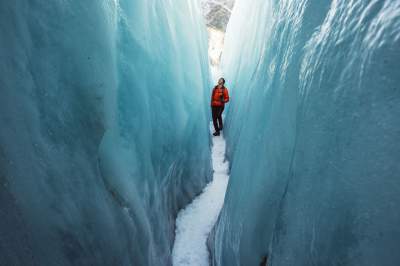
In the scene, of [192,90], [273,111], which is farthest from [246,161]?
[192,90]

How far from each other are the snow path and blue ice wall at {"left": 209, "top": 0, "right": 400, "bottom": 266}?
1045 mm

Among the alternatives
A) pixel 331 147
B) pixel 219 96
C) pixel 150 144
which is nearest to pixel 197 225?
pixel 150 144

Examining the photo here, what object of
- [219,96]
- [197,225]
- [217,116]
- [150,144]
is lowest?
[197,225]

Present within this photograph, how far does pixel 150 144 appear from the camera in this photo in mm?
2850

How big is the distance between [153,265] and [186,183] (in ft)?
6.08

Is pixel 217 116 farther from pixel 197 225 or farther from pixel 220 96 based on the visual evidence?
pixel 197 225

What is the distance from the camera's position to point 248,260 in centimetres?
194

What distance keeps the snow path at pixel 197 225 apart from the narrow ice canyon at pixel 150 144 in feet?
1.26

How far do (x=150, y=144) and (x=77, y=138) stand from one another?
1190 millimetres

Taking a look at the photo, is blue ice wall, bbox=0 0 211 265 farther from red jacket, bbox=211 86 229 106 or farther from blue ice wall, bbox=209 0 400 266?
red jacket, bbox=211 86 229 106

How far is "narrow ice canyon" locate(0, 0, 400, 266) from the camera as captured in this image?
1018mm

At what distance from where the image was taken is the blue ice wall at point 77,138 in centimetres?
134

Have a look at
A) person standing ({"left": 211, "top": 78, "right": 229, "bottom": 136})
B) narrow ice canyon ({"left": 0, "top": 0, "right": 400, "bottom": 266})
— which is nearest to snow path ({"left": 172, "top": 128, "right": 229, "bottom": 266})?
narrow ice canyon ({"left": 0, "top": 0, "right": 400, "bottom": 266})

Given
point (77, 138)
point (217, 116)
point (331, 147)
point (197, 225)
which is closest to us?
point (331, 147)
